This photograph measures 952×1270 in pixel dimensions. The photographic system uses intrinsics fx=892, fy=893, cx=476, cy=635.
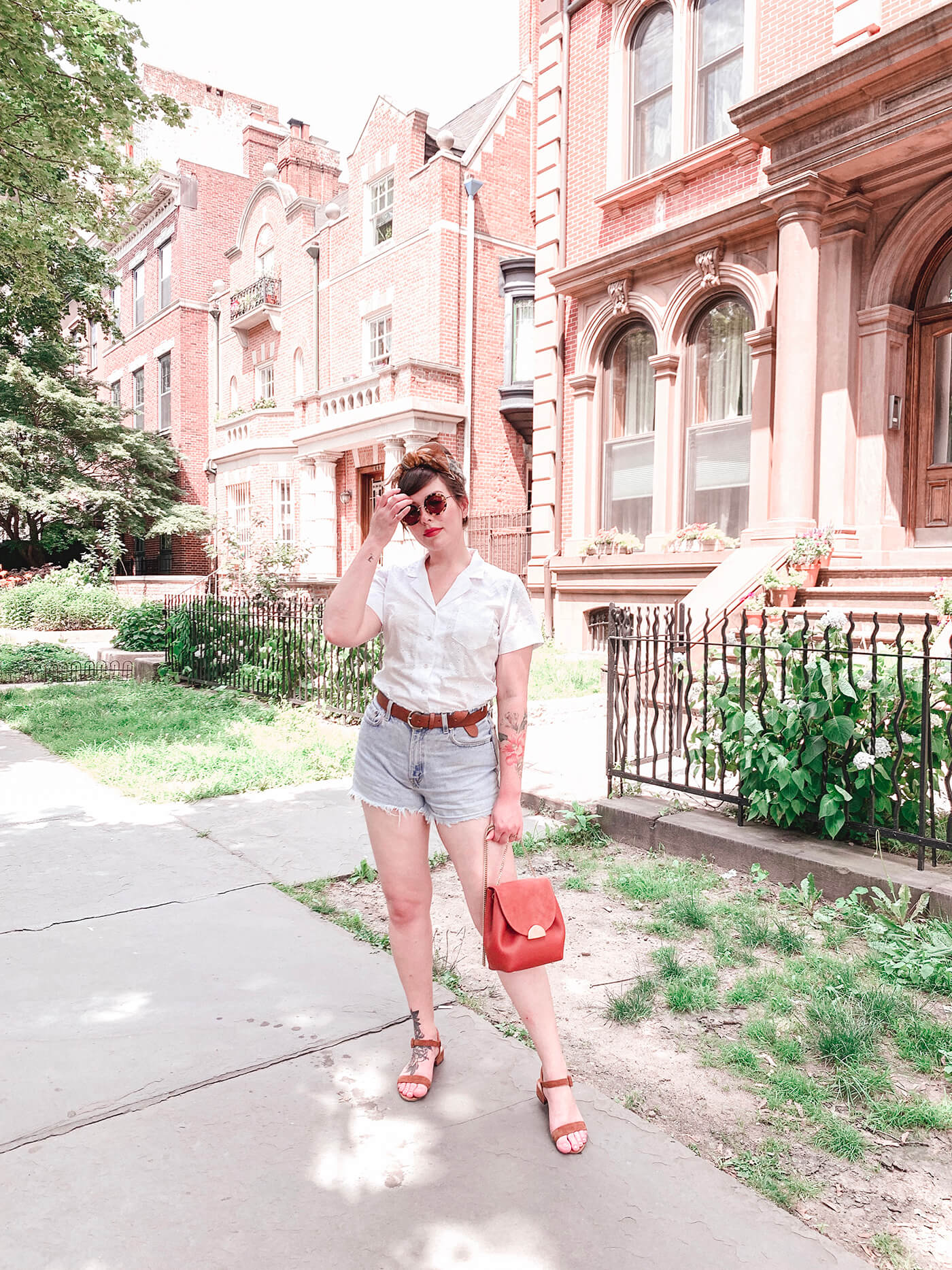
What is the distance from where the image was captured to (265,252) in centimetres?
2686

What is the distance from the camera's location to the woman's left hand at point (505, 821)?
267 centimetres

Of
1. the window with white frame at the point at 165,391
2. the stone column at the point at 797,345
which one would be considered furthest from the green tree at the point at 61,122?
the window with white frame at the point at 165,391

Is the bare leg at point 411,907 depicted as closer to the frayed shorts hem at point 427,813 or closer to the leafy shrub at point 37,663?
the frayed shorts hem at point 427,813

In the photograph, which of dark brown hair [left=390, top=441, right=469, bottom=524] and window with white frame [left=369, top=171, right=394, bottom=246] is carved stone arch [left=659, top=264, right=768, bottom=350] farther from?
window with white frame [left=369, top=171, right=394, bottom=246]

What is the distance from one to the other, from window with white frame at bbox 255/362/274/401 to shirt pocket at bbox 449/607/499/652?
1003 inches

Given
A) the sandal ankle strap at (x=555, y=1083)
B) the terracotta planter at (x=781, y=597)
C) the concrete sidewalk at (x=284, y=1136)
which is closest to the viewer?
the concrete sidewalk at (x=284, y=1136)

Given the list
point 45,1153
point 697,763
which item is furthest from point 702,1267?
point 697,763

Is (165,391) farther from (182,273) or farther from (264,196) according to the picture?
(264,196)

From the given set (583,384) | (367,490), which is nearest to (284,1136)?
(583,384)

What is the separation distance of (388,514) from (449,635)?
0.40m

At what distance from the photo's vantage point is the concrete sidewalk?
210cm

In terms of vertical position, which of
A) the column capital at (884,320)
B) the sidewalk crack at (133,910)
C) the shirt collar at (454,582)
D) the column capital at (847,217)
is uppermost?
the column capital at (847,217)

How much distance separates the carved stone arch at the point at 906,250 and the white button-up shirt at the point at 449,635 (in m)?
9.75

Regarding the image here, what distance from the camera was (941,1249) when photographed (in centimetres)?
212
